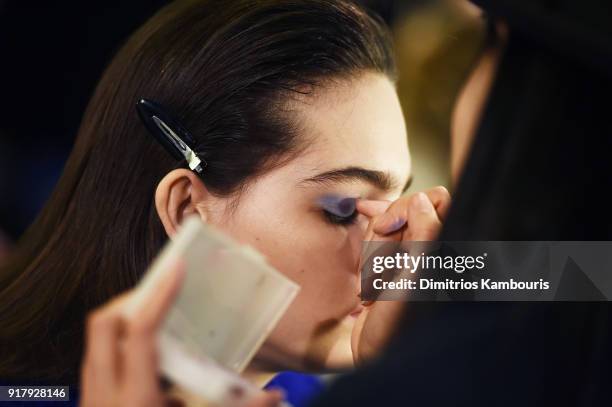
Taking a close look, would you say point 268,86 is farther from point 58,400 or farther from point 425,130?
point 58,400

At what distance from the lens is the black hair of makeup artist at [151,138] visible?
903 millimetres

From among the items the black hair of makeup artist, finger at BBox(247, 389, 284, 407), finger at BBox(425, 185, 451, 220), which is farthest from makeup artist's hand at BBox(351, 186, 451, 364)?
finger at BBox(247, 389, 284, 407)

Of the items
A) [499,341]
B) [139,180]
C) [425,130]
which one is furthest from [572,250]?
[139,180]

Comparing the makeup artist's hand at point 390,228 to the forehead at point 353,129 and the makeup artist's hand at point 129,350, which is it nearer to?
the forehead at point 353,129

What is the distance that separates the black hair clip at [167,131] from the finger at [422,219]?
0.89 ft

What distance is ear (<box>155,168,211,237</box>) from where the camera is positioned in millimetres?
902

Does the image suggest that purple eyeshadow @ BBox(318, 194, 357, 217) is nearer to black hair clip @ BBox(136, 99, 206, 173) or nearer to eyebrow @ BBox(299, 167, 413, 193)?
A: eyebrow @ BBox(299, 167, 413, 193)

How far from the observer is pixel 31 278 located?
3.30ft

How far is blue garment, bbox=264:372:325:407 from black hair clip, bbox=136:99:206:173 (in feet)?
1.48

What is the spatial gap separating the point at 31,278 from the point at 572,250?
0.72 metres

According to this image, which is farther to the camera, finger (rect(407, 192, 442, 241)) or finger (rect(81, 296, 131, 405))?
finger (rect(407, 192, 442, 241))

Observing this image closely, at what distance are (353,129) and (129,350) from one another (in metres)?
0.50

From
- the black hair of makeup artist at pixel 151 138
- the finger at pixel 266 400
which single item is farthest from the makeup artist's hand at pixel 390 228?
the finger at pixel 266 400

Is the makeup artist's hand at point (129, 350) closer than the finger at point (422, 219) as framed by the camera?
Yes
